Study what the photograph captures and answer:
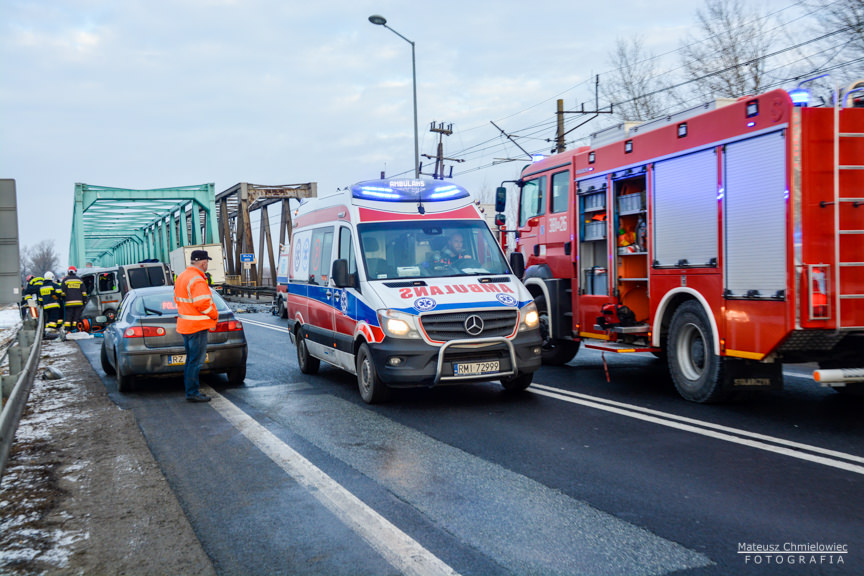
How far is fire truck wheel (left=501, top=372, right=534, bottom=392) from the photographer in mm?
8547

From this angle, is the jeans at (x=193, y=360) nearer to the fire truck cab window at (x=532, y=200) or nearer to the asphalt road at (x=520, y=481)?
the asphalt road at (x=520, y=481)

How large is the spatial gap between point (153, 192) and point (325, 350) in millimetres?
40499

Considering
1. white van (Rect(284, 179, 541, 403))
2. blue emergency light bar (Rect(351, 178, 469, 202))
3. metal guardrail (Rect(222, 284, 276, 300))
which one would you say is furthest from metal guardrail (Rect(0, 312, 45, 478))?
metal guardrail (Rect(222, 284, 276, 300))

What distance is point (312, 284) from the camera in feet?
34.4

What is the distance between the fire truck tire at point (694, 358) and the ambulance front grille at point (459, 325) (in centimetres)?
180

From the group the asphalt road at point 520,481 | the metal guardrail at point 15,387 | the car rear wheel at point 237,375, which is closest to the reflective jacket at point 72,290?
the metal guardrail at point 15,387

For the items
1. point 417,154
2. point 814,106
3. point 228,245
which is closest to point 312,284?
point 814,106

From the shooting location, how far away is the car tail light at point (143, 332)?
31.2 feet

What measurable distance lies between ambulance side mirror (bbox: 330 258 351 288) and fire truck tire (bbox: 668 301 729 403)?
364cm

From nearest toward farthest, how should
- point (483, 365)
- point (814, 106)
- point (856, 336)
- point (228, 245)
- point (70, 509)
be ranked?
point (70, 509), point (814, 106), point (856, 336), point (483, 365), point (228, 245)

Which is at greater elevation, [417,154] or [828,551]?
[417,154]

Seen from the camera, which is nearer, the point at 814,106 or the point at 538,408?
the point at 814,106

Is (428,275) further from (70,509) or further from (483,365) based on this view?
(70,509)

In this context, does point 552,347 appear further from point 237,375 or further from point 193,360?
point 193,360
